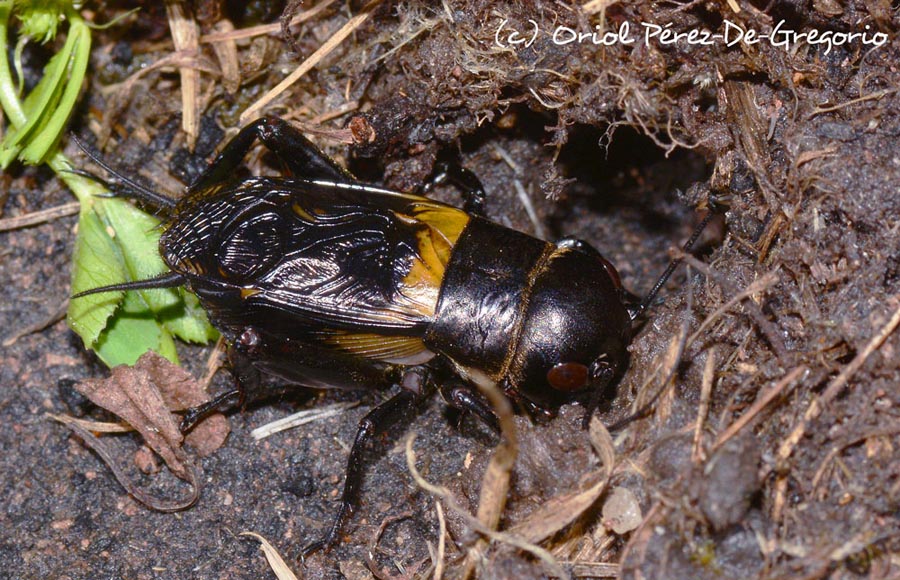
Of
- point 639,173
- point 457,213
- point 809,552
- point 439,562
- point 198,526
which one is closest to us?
point 809,552

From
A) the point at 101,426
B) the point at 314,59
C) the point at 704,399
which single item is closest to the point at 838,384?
the point at 704,399

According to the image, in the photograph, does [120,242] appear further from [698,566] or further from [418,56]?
[698,566]

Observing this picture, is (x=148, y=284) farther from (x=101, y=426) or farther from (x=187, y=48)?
(x=187, y=48)

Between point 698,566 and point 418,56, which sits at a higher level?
point 418,56

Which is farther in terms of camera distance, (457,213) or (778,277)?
(457,213)

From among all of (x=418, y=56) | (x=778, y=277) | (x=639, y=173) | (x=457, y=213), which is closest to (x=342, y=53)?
(x=418, y=56)

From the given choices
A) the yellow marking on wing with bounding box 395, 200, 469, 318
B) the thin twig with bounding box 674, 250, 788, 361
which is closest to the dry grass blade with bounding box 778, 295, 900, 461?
the thin twig with bounding box 674, 250, 788, 361
